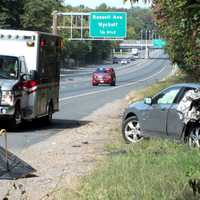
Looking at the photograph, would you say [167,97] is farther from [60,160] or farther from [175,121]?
[60,160]

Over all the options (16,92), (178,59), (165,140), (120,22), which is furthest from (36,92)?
(120,22)

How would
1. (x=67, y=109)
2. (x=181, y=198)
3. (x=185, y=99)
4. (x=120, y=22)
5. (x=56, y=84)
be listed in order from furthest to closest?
(x=120, y=22), (x=67, y=109), (x=56, y=84), (x=185, y=99), (x=181, y=198)

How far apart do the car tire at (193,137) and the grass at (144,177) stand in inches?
33.2

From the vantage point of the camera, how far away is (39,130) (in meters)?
20.3

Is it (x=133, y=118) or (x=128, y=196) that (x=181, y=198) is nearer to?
(x=128, y=196)

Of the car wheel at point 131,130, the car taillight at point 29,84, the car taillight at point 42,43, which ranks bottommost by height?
the car wheel at point 131,130

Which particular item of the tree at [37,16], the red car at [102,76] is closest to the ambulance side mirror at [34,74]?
the red car at [102,76]

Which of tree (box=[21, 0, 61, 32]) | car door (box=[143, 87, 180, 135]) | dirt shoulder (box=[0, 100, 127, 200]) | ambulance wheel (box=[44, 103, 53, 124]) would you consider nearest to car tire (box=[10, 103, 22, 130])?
dirt shoulder (box=[0, 100, 127, 200])

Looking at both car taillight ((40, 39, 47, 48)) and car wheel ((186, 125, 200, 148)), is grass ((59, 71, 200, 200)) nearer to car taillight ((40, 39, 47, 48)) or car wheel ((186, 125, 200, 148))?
car wheel ((186, 125, 200, 148))

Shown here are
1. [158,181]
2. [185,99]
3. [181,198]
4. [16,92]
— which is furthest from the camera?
[16,92]

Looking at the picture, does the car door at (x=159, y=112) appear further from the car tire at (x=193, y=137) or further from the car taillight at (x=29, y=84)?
the car taillight at (x=29, y=84)

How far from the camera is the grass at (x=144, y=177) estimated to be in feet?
26.3

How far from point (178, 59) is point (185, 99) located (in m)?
22.5

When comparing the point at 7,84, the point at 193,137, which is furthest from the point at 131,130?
the point at 7,84
